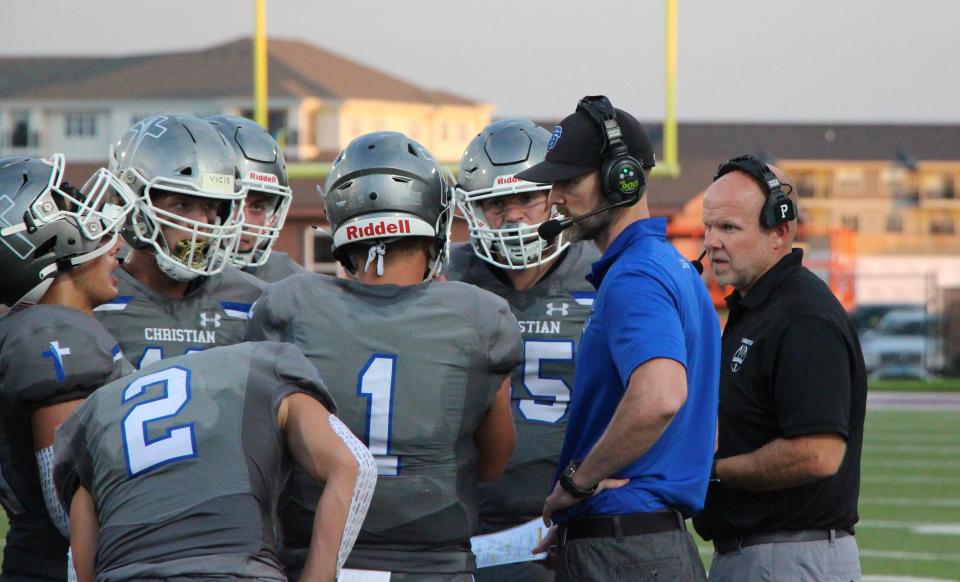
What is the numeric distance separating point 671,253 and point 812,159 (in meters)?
79.2

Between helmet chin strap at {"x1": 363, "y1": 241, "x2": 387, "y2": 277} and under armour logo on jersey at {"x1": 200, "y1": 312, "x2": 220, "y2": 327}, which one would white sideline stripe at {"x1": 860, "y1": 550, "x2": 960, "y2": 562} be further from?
helmet chin strap at {"x1": 363, "y1": 241, "x2": 387, "y2": 277}

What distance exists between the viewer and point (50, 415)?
306 cm

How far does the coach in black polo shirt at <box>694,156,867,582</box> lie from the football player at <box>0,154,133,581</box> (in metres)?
1.65

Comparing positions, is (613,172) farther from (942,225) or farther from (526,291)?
(942,225)

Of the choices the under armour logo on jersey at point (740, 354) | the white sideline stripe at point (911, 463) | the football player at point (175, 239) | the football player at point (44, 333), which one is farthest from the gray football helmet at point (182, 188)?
the white sideline stripe at point (911, 463)

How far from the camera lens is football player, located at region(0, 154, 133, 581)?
3.06 meters

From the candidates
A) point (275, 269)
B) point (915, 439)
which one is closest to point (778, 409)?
point (275, 269)

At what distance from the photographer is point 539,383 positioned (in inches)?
169

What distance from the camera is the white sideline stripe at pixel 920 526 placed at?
883 cm

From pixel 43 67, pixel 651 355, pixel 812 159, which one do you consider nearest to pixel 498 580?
pixel 651 355

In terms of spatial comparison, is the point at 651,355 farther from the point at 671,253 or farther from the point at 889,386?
the point at 889,386

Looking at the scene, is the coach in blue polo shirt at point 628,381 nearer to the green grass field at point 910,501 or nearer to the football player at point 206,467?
the football player at point 206,467

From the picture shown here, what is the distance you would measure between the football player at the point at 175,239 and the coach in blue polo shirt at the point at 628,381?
1.21 m

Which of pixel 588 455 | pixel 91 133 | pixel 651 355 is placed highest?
pixel 91 133
